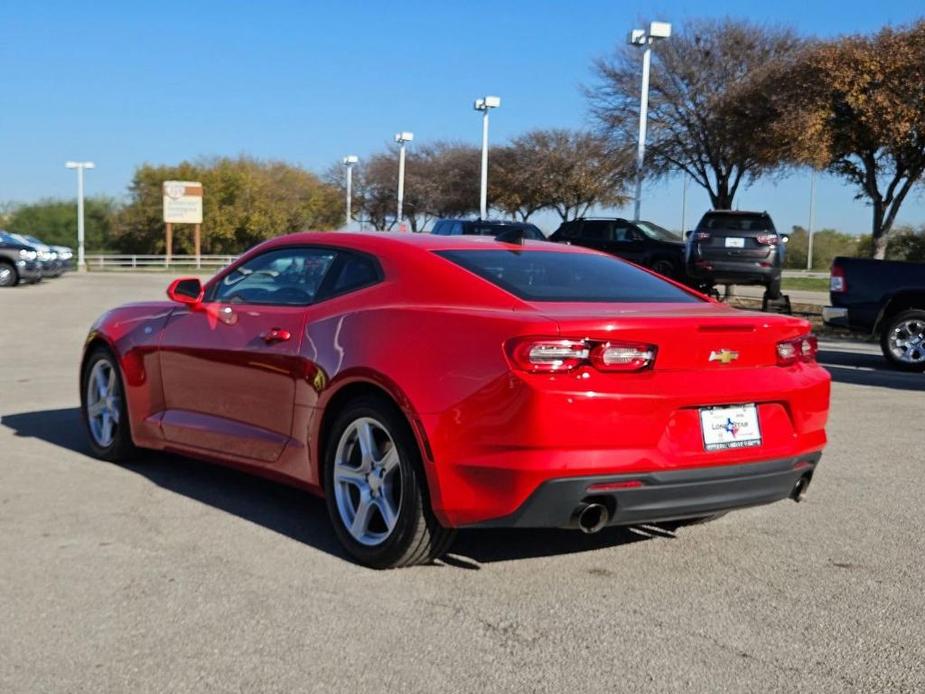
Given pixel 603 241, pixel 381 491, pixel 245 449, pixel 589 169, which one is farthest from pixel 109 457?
pixel 589 169

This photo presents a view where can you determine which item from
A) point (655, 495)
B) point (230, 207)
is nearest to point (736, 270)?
point (655, 495)

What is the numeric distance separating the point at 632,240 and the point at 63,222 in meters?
48.1

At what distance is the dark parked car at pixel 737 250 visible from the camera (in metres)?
20.2

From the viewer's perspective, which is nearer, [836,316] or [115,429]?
[115,429]

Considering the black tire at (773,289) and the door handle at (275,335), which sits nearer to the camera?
the door handle at (275,335)

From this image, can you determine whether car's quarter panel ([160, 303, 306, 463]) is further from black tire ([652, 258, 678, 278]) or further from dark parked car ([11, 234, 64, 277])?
dark parked car ([11, 234, 64, 277])

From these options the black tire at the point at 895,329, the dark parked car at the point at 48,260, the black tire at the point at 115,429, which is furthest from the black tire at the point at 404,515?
the dark parked car at the point at 48,260

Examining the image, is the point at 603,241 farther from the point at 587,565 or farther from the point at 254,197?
the point at 254,197

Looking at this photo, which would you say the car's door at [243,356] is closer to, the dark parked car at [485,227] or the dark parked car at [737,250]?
the dark parked car at [485,227]

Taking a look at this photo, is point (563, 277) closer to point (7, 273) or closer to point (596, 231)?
point (596, 231)

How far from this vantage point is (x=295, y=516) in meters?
5.81

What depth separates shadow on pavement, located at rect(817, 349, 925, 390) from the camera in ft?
40.0

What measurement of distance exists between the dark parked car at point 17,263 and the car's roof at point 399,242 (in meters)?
29.2

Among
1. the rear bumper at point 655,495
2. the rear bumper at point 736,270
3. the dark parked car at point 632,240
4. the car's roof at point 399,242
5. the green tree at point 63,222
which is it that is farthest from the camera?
the green tree at point 63,222
